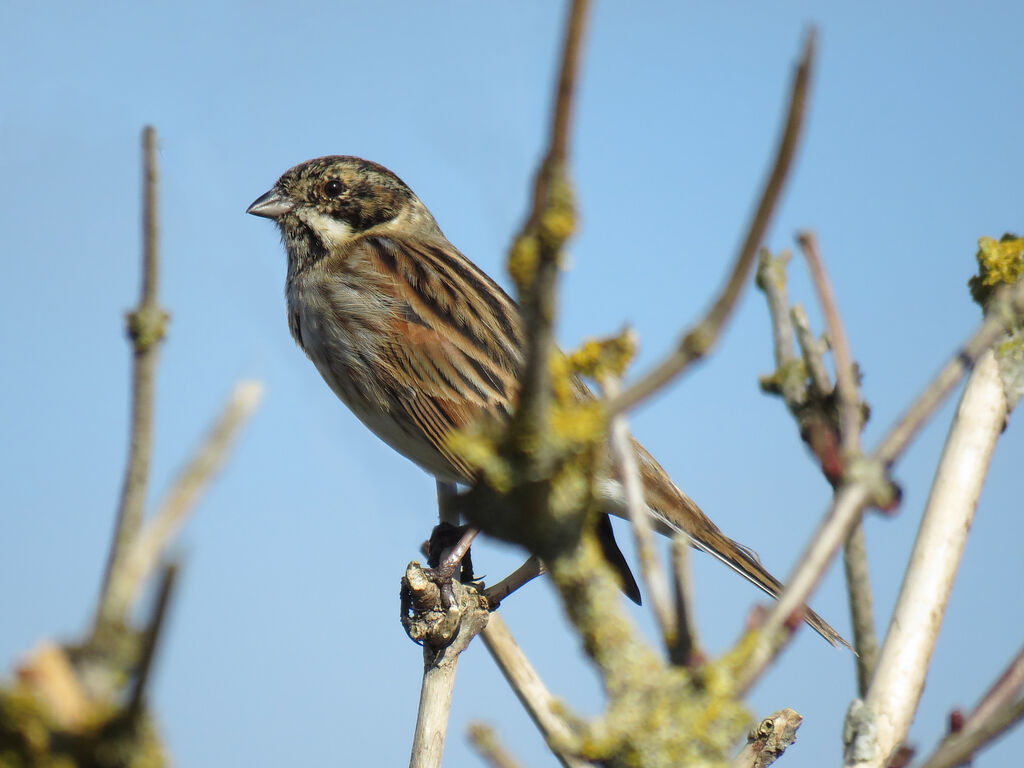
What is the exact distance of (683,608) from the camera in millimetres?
1060

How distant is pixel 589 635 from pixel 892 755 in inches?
20.5

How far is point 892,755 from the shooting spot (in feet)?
4.60

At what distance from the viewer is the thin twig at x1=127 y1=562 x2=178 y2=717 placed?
0.67m

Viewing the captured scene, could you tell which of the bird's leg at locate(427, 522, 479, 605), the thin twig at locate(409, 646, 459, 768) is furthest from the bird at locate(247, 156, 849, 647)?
the thin twig at locate(409, 646, 459, 768)

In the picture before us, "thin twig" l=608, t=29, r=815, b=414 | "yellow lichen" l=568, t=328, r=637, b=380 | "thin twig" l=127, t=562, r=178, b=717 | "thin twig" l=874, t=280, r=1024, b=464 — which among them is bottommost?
"thin twig" l=127, t=562, r=178, b=717

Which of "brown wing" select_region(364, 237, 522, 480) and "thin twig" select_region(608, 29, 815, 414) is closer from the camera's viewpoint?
"thin twig" select_region(608, 29, 815, 414)

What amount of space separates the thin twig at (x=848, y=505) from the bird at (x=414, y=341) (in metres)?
3.91

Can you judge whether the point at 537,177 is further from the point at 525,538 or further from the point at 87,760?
the point at 87,760

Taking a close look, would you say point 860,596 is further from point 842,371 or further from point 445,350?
point 445,350

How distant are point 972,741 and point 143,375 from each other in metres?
0.95

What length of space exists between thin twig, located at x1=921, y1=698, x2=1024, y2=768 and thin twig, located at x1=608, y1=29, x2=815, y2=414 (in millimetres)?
567

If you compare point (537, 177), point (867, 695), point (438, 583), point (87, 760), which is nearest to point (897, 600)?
point (867, 695)

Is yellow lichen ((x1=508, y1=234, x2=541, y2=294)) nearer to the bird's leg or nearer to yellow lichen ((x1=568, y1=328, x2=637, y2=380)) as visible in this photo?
yellow lichen ((x1=568, y1=328, x2=637, y2=380))

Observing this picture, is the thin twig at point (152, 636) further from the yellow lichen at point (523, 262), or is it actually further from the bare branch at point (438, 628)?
the bare branch at point (438, 628)
